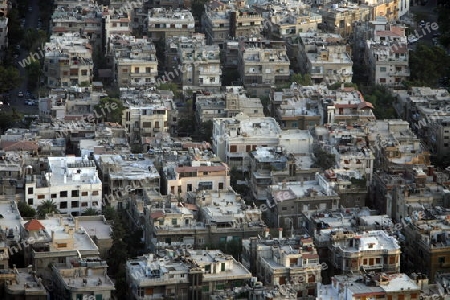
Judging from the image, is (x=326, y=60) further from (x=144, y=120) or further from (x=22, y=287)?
(x=22, y=287)

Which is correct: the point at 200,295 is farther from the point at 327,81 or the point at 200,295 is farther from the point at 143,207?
the point at 327,81

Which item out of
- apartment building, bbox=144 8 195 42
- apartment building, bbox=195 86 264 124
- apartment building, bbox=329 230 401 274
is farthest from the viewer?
apartment building, bbox=144 8 195 42

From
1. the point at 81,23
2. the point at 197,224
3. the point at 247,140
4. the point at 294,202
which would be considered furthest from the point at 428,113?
the point at 81,23

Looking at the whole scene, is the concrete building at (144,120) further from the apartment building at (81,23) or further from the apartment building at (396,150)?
the apartment building at (81,23)

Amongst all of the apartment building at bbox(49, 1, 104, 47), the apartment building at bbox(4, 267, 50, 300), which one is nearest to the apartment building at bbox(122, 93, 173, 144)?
the apartment building at bbox(49, 1, 104, 47)

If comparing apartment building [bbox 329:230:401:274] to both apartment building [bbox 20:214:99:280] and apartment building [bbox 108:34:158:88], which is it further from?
apartment building [bbox 108:34:158:88]

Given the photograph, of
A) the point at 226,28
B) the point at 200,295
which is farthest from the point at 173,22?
the point at 200,295
